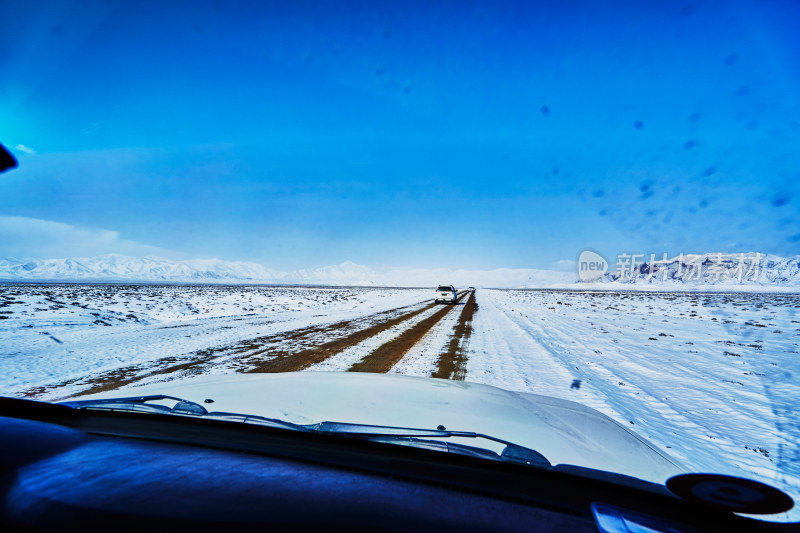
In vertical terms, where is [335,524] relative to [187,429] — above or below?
above

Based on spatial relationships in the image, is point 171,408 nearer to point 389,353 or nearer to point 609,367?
point 389,353

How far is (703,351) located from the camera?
10445mm

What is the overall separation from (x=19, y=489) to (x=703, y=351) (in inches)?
525

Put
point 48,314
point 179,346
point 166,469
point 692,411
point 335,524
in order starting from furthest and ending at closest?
point 48,314
point 179,346
point 692,411
point 166,469
point 335,524

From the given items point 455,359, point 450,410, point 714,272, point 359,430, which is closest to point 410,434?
point 359,430

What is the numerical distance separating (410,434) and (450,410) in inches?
27.0

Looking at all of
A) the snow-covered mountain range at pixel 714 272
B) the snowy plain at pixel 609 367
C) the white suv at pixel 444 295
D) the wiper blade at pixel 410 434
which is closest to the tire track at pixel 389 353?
the snowy plain at pixel 609 367

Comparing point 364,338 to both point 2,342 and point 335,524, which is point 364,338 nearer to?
point 2,342

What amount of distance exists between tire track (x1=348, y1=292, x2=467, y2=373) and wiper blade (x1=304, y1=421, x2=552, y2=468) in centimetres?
465

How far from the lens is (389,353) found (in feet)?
28.5

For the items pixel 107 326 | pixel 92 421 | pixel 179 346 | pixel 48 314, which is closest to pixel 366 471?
pixel 92 421

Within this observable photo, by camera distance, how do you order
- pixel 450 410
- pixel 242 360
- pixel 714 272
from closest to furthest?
pixel 450 410, pixel 242 360, pixel 714 272

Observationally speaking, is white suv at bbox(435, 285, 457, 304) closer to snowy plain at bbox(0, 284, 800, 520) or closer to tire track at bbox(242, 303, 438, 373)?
snowy plain at bbox(0, 284, 800, 520)

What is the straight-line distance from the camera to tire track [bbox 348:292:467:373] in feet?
23.5
